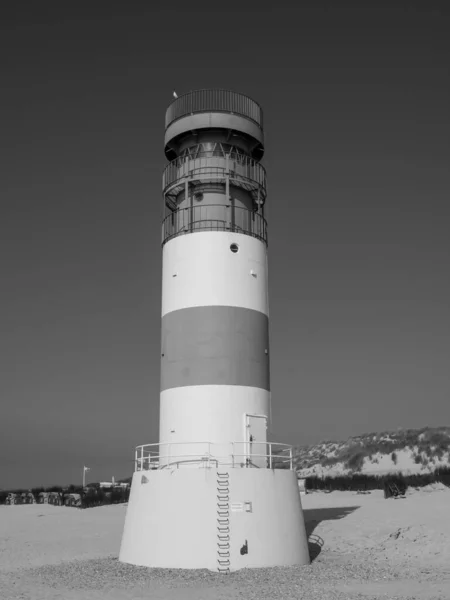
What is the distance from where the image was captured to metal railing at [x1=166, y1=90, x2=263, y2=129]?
21.1m

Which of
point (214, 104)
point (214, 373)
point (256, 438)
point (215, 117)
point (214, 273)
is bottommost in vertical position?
point (256, 438)

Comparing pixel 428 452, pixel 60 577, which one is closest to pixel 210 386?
pixel 60 577

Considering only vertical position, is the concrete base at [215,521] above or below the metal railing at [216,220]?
below

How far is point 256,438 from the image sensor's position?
1897 centimetres

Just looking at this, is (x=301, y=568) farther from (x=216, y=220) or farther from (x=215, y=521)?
(x=216, y=220)

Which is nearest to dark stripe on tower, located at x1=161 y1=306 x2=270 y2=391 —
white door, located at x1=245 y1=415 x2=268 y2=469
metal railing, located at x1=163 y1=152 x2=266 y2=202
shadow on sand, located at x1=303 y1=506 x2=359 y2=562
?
white door, located at x1=245 y1=415 x2=268 y2=469

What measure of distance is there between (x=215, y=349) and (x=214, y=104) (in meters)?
7.75

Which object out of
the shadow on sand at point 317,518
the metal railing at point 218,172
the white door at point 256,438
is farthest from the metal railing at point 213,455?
the metal railing at point 218,172

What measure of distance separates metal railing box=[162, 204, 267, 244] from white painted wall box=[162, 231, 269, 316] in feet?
1.09

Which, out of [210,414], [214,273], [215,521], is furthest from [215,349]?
[215,521]

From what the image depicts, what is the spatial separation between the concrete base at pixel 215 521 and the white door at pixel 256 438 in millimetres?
949

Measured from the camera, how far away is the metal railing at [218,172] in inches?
800

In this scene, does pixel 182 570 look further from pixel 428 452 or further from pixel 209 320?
pixel 428 452

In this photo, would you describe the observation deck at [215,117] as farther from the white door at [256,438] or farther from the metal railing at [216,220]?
the white door at [256,438]
